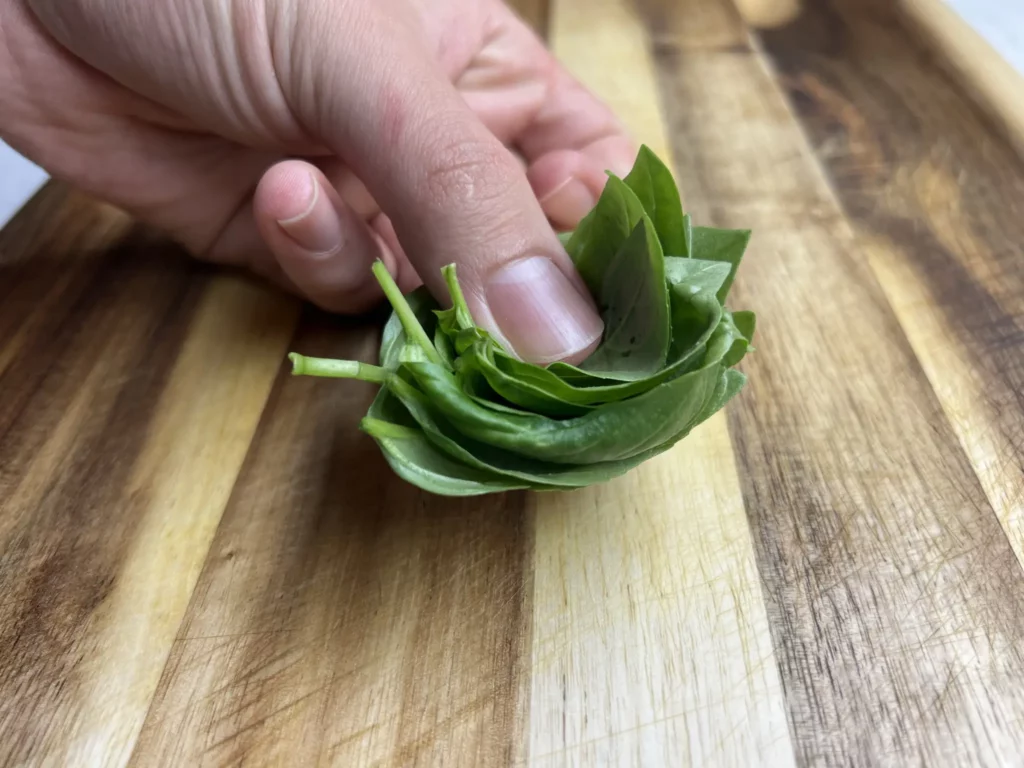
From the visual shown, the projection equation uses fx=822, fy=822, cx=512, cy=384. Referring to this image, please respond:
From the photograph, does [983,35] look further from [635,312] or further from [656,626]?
[656,626]

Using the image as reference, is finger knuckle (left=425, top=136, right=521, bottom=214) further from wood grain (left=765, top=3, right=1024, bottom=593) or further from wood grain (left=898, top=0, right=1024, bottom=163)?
wood grain (left=898, top=0, right=1024, bottom=163)

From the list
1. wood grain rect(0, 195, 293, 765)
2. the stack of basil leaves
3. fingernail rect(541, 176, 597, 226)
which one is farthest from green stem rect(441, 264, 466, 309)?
fingernail rect(541, 176, 597, 226)

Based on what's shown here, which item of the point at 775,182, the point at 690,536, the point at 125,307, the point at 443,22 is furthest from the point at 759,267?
the point at 125,307

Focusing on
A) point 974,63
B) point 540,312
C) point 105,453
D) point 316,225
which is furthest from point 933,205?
point 105,453

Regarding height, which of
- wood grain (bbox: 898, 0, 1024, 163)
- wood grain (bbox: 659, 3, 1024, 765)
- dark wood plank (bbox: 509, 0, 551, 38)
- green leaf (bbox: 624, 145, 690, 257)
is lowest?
dark wood plank (bbox: 509, 0, 551, 38)

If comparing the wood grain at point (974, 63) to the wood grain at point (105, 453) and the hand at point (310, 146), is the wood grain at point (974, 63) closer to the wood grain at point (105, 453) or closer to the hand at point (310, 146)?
the hand at point (310, 146)
